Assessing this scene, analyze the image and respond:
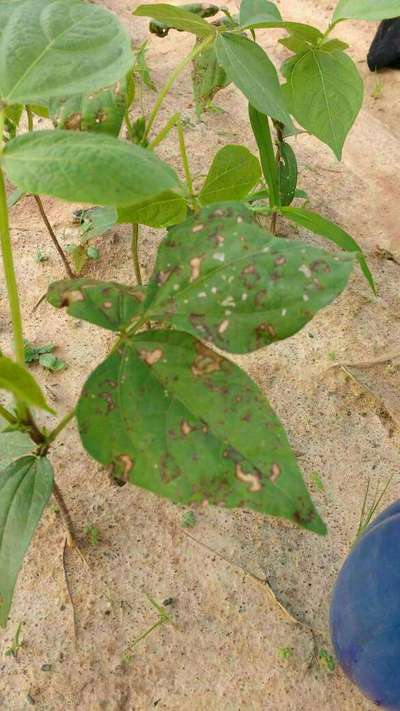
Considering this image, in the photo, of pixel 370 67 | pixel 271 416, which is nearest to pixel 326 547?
pixel 271 416

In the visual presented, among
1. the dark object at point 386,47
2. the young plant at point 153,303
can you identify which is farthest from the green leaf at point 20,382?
the dark object at point 386,47

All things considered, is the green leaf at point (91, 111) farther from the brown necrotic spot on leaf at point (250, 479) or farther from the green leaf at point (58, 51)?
the brown necrotic spot on leaf at point (250, 479)

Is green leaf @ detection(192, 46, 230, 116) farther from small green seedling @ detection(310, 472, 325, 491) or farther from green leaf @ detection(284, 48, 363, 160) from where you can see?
small green seedling @ detection(310, 472, 325, 491)

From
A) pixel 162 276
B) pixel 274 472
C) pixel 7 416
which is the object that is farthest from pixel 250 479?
pixel 7 416

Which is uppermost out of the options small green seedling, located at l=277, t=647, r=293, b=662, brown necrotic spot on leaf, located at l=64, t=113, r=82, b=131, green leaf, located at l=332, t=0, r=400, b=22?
green leaf, located at l=332, t=0, r=400, b=22

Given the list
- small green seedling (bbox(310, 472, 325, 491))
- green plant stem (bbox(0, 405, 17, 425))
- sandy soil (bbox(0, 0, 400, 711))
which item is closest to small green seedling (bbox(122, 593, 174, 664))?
sandy soil (bbox(0, 0, 400, 711))

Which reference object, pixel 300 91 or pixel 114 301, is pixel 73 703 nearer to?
pixel 114 301
